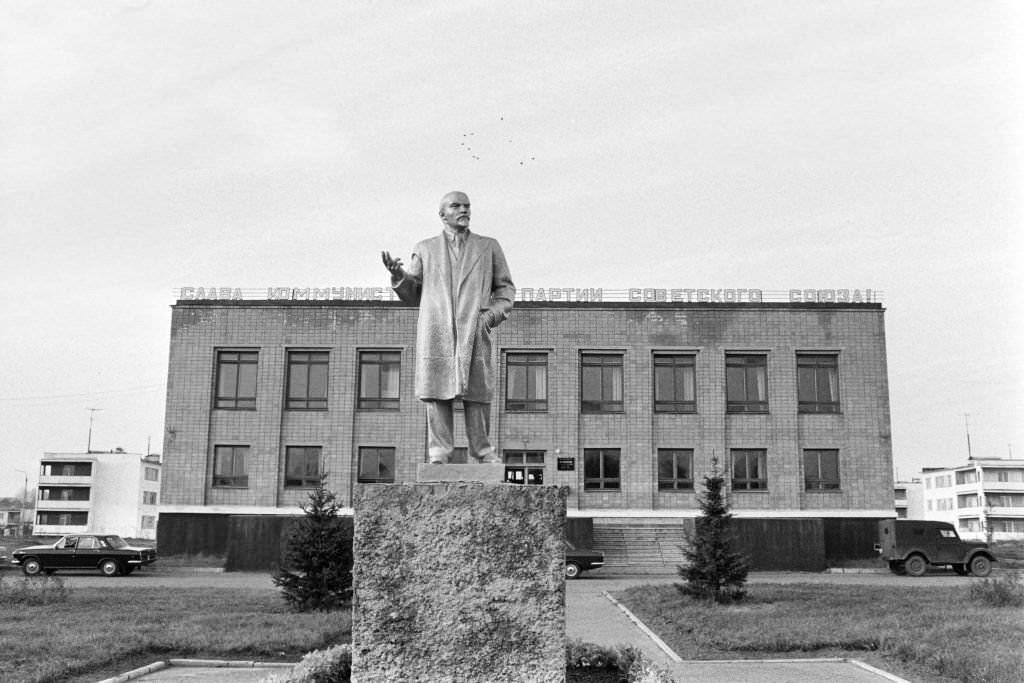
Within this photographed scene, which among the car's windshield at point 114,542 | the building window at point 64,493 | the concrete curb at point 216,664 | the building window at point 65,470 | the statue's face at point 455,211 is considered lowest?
the concrete curb at point 216,664

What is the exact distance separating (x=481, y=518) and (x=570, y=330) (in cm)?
2921

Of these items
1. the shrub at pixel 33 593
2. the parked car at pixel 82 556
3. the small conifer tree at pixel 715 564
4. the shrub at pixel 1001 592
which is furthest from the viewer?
the parked car at pixel 82 556

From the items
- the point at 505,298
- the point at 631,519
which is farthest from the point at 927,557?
the point at 505,298

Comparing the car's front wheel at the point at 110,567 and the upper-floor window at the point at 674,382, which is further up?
the upper-floor window at the point at 674,382

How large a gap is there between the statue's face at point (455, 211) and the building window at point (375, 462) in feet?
91.8

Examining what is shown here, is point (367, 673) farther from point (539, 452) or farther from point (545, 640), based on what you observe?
point (539, 452)

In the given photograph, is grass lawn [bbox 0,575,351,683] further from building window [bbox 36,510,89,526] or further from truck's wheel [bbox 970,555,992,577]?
building window [bbox 36,510,89,526]

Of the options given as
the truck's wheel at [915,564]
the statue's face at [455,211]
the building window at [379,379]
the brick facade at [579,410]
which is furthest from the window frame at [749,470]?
the statue's face at [455,211]

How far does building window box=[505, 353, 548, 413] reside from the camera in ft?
120

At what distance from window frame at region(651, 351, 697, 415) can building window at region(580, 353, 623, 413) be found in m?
1.22

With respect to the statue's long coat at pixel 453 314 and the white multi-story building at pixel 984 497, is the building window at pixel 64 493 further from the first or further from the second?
the statue's long coat at pixel 453 314

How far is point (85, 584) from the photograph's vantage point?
25688 millimetres

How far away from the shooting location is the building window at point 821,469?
3609 centimetres

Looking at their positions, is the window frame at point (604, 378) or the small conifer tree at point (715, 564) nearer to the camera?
the small conifer tree at point (715, 564)
